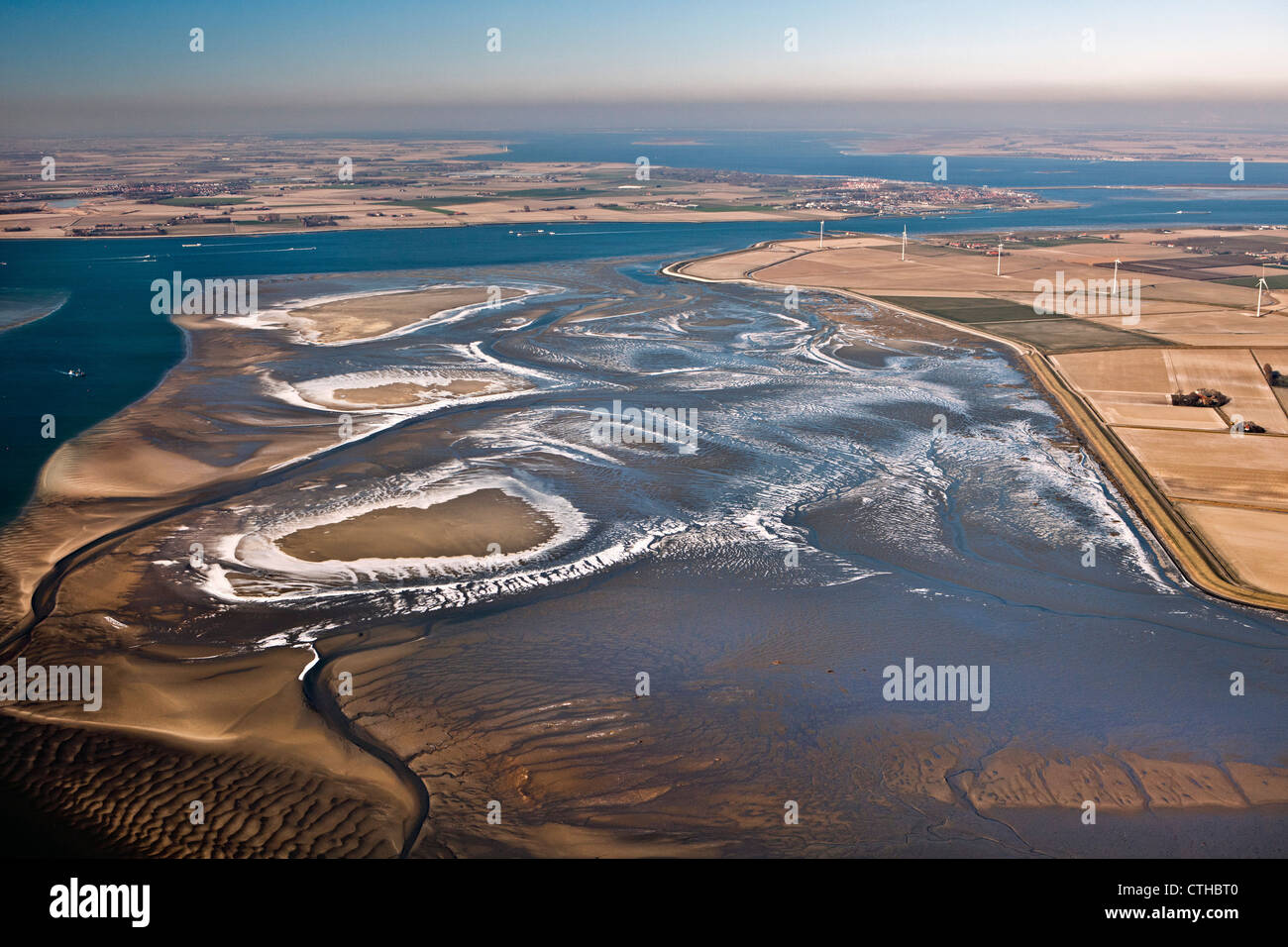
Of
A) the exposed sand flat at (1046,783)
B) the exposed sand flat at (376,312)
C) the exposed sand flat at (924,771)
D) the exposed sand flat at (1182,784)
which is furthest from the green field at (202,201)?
the exposed sand flat at (1182,784)

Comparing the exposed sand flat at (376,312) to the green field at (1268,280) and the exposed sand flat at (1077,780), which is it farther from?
the green field at (1268,280)

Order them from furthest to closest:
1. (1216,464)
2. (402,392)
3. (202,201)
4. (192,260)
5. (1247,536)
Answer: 1. (202,201)
2. (192,260)
3. (402,392)
4. (1216,464)
5. (1247,536)

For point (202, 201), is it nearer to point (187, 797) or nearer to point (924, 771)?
point (187, 797)

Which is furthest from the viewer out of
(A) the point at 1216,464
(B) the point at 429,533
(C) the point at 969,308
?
(C) the point at 969,308

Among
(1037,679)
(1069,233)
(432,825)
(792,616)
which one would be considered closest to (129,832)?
(432,825)

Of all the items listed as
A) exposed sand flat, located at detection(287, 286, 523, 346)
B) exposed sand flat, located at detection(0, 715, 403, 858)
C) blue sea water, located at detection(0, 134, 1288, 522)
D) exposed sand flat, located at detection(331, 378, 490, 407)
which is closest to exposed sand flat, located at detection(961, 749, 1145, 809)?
exposed sand flat, located at detection(0, 715, 403, 858)

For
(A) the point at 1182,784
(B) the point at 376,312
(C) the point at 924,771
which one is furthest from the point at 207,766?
(B) the point at 376,312
